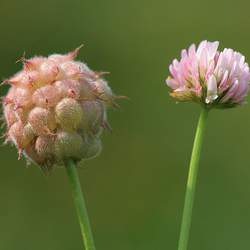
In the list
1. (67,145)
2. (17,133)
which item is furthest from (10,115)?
(67,145)

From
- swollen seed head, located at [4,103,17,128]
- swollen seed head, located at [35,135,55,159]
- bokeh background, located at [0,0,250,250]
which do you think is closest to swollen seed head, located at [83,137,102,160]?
swollen seed head, located at [35,135,55,159]

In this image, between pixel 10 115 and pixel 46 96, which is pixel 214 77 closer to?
pixel 46 96

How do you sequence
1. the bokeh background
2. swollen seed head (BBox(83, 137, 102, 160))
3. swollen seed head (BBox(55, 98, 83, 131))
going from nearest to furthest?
1. swollen seed head (BBox(55, 98, 83, 131))
2. swollen seed head (BBox(83, 137, 102, 160))
3. the bokeh background

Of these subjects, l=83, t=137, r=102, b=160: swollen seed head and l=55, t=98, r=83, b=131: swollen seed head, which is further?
l=83, t=137, r=102, b=160: swollen seed head

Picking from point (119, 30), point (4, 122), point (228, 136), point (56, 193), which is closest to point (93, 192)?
point (56, 193)

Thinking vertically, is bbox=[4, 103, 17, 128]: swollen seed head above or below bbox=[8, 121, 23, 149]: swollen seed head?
above

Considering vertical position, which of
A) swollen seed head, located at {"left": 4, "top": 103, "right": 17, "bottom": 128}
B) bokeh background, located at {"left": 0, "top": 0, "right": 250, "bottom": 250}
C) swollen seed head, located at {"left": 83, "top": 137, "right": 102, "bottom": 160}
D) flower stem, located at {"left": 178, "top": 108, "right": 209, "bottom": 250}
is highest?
bokeh background, located at {"left": 0, "top": 0, "right": 250, "bottom": 250}

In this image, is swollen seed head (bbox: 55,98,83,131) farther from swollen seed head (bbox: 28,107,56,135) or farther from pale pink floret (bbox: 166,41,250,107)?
pale pink floret (bbox: 166,41,250,107)
